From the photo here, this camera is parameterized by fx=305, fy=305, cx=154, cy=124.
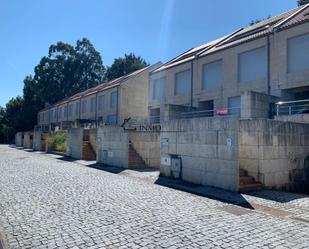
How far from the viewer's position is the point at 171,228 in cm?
593

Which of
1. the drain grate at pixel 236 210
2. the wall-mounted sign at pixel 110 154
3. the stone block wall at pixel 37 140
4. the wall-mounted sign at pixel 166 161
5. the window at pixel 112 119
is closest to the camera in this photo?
the drain grate at pixel 236 210

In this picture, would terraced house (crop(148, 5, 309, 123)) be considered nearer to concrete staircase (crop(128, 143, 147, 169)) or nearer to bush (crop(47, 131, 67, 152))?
concrete staircase (crop(128, 143, 147, 169))

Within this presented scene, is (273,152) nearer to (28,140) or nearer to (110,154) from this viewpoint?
(110,154)

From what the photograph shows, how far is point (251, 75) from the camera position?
20531mm

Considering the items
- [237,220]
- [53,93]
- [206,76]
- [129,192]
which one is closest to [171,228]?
[237,220]

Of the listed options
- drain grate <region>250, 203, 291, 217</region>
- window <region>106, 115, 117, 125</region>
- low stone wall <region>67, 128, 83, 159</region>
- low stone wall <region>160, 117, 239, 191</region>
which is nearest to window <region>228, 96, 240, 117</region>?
low stone wall <region>160, 117, 239, 191</region>

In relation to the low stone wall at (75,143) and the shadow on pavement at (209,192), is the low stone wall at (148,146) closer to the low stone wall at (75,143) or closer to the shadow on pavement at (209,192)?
the shadow on pavement at (209,192)

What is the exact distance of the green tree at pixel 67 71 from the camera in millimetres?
61719

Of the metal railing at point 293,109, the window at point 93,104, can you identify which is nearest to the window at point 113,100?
the window at point 93,104

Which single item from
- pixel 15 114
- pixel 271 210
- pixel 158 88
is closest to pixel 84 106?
pixel 158 88

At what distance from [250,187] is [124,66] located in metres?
52.5

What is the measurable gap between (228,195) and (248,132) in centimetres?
250

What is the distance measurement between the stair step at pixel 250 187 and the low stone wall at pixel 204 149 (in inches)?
7.5

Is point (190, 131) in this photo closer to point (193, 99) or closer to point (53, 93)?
point (193, 99)
